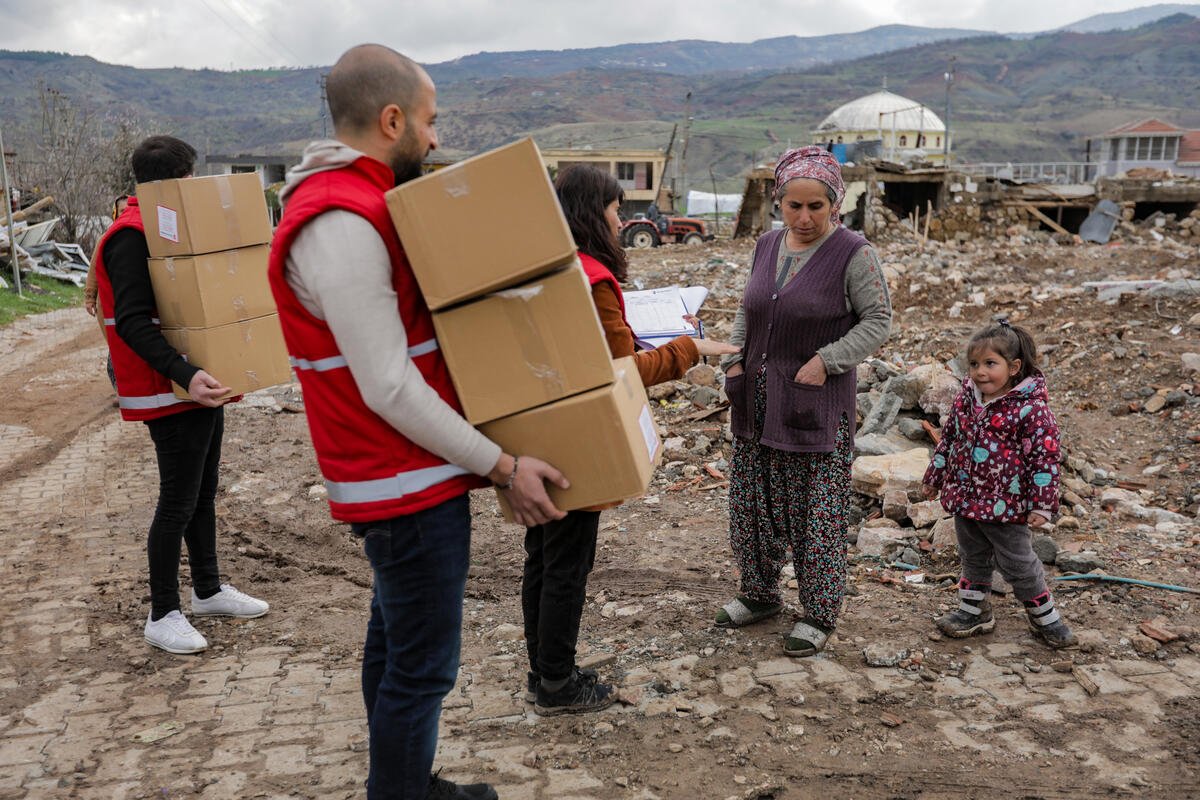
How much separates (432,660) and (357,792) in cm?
92

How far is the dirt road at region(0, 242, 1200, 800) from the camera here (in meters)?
2.81

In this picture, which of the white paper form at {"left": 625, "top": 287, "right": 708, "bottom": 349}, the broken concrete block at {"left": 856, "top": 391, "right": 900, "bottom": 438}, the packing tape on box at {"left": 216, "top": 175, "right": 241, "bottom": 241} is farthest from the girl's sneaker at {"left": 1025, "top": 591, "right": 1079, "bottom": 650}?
the packing tape on box at {"left": 216, "top": 175, "right": 241, "bottom": 241}

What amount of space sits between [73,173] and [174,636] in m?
22.0

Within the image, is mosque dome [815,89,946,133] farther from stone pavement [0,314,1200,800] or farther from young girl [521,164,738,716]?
young girl [521,164,738,716]

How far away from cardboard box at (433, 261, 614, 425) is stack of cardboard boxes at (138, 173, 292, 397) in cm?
160

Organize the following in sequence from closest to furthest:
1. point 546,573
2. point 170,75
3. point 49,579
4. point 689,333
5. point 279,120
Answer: point 546,573, point 689,333, point 49,579, point 279,120, point 170,75

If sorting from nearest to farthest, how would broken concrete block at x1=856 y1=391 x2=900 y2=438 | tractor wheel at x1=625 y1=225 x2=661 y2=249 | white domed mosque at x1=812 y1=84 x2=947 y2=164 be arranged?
broken concrete block at x1=856 y1=391 x2=900 y2=438 < tractor wheel at x1=625 y1=225 x2=661 y2=249 < white domed mosque at x1=812 y1=84 x2=947 y2=164

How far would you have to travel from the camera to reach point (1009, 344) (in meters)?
3.40

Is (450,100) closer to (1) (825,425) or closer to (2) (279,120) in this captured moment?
(2) (279,120)

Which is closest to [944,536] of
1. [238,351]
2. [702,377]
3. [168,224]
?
[238,351]

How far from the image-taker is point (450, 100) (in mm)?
182125

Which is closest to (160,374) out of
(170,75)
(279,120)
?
(279,120)

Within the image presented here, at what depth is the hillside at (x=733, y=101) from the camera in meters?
122

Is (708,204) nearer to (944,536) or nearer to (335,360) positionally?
(944,536)
